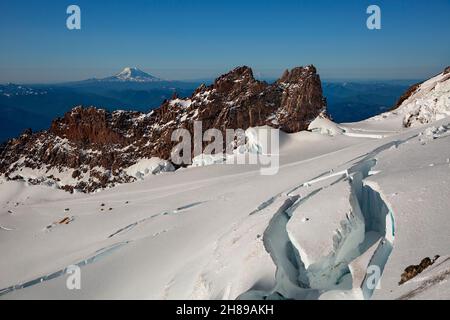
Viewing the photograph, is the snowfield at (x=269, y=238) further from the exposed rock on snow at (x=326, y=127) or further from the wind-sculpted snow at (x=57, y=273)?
the exposed rock on snow at (x=326, y=127)

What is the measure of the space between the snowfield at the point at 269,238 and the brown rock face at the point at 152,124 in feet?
95.3

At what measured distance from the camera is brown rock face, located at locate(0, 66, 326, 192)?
212 ft

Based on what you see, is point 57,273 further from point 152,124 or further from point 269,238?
point 152,124

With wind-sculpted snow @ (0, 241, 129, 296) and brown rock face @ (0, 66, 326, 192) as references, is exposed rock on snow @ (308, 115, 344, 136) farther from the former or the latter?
wind-sculpted snow @ (0, 241, 129, 296)

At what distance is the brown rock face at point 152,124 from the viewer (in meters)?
64.6

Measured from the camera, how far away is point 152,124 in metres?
77.5

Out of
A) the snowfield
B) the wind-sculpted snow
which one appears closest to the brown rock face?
the snowfield

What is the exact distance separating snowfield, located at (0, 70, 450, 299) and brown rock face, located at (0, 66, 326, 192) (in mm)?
29051

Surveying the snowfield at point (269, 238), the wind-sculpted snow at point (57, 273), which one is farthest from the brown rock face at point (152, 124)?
the wind-sculpted snow at point (57, 273)

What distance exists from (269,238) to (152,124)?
211ft
